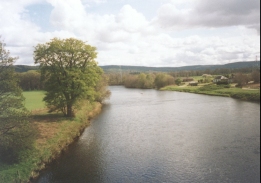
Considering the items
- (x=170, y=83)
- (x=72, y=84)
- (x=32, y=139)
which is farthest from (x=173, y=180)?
(x=170, y=83)

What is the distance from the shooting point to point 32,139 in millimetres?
16422

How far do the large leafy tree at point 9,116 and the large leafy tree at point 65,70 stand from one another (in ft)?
42.2

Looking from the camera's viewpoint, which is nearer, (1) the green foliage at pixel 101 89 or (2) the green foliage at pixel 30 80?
(1) the green foliage at pixel 101 89

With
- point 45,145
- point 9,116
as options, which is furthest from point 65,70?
point 9,116

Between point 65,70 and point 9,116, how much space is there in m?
13.9

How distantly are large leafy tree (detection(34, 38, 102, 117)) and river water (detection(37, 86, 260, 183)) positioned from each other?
5217 millimetres

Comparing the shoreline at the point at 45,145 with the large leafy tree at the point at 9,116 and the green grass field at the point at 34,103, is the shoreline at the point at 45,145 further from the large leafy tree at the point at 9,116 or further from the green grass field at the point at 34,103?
the green grass field at the point at 34,103

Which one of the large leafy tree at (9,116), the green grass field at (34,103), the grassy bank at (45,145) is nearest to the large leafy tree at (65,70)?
the grassy bank at (45,145)

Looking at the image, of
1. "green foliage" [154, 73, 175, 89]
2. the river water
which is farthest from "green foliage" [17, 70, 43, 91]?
"green foliage" [154, 73, 175, 89]

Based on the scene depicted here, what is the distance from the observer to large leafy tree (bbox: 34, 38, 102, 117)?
27.8 metres

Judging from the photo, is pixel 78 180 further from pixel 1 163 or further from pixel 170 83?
pixel 170 83

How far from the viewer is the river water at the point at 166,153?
1453 cm

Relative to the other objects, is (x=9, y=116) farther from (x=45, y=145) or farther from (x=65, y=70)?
(x=65, y=70)

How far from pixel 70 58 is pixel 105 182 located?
1922 centimetres
